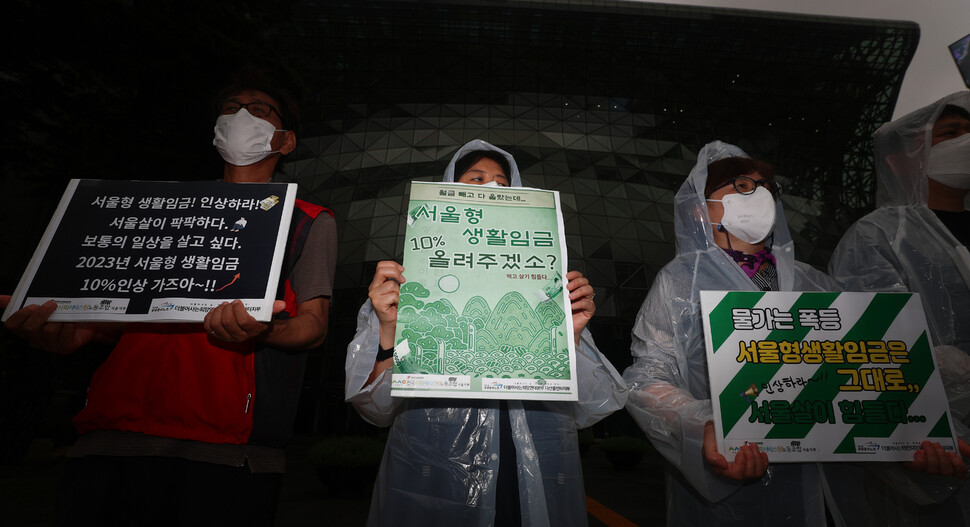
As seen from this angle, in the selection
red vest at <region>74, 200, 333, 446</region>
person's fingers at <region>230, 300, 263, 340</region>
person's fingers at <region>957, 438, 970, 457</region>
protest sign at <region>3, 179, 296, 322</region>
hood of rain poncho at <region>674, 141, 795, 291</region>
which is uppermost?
hood of rain poncho at <region>674, 141, 795, 291</region>

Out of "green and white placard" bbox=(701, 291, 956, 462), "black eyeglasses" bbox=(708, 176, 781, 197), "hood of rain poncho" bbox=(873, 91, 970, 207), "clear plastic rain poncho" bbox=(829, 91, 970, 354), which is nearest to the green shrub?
"green and white placard" bbox=(701, 291, 956, 462)

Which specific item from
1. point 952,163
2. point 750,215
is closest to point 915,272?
point 952,163

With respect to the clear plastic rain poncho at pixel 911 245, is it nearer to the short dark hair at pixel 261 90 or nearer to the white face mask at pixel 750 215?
the white face mask at pixel 750 215

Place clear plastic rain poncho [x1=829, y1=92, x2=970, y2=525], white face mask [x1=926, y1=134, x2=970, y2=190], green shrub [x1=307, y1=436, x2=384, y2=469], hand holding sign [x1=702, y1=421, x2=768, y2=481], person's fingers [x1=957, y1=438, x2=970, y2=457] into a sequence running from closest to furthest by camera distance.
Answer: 1. hand holding sign [x1=702, y1=421, x2=768, y2=481]
2. person's fingers [x1=957, y1=438, x2=970, y2=457]
3. clear plastic rain poncho [x1=829, y1=92, x2=970, y2=525]
4. white face mask [x1=926, y1=134, x2=970, y2=190]
5. green shrub [x1=307, y1=436, x2=384, y2=469]

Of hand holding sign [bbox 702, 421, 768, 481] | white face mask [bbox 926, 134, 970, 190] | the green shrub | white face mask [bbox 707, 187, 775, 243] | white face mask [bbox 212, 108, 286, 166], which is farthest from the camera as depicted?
the green shrub

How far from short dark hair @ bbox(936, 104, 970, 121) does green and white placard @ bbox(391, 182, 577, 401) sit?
9.41ft

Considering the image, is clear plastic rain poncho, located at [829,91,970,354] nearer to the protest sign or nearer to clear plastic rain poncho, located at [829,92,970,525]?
clear plastic rain poncho, located at [829,92,970,525]

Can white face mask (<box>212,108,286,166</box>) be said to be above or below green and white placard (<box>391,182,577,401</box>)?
above

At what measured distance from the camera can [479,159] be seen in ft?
8.22

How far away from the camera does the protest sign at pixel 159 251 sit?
1550 mm

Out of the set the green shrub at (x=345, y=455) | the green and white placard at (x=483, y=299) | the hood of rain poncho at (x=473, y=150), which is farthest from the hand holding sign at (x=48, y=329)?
the green shrub at (x=345, y=455)

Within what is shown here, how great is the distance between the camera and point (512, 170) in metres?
→ 2.58

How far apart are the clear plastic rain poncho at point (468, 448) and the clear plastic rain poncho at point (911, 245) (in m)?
1.76

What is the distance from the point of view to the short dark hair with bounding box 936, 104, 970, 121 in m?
2.76
